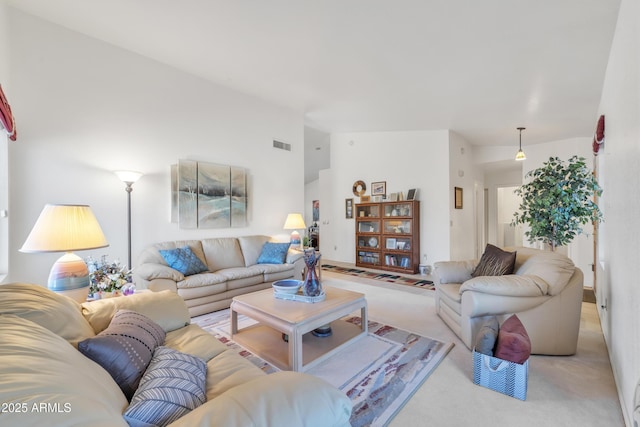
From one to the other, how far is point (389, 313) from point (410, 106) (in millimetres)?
3102

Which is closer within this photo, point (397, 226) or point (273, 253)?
point (273, 253)

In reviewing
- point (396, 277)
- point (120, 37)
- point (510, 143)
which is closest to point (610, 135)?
point (396, 277)

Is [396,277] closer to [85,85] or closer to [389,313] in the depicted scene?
[389,313]

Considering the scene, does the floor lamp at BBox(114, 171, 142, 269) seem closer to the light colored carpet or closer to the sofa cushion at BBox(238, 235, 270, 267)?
the sofa cushion at BBox(238, 235, 270, 267)

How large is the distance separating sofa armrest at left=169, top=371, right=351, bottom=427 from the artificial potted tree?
2.71 meters

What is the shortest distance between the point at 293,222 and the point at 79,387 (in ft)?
13.8

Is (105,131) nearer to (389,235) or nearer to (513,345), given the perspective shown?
(513,345)

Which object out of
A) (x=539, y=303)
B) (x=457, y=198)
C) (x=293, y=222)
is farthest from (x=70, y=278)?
(x=457, y=198)

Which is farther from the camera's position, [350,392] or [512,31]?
[512,31]

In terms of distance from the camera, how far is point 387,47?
109 inches

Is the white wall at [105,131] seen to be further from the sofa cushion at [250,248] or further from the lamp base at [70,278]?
the lamp base at [70,278]

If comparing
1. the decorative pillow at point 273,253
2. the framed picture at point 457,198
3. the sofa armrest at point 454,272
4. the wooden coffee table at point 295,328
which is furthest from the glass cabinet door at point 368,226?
the wooden coffee table at point 295,328

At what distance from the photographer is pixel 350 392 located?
181 centimetres

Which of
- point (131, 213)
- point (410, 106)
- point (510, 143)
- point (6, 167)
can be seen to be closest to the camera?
point (6, 167)
